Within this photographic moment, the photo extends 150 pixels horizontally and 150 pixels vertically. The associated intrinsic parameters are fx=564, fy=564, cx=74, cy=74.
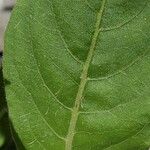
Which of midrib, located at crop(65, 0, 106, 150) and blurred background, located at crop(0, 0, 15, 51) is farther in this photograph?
blurred background, located at crop(0, 0, 15, 51)

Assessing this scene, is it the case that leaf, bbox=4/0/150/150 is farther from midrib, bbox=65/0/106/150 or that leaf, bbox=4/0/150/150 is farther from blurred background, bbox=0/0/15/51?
blurred background, bbox=0/0/15/51

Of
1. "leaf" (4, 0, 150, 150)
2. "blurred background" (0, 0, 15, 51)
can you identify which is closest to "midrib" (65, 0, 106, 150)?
"leaf" (4, 0, 150, 150)

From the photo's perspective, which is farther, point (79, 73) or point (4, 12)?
point (4, 12)

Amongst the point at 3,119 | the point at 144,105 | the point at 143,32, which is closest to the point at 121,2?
the point at 143,32

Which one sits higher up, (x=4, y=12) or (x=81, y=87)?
(x=4, y=12)

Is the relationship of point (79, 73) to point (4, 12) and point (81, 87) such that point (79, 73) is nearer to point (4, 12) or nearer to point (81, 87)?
point (81, 87)

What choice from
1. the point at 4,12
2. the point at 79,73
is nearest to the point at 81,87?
the point at 79,73

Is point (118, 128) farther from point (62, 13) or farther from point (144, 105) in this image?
point (62, 13)

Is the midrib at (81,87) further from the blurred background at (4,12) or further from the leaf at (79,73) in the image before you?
the blurred background at (4,12)

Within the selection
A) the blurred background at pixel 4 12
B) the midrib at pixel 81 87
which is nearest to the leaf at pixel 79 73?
the midrib at pixel 81 87
